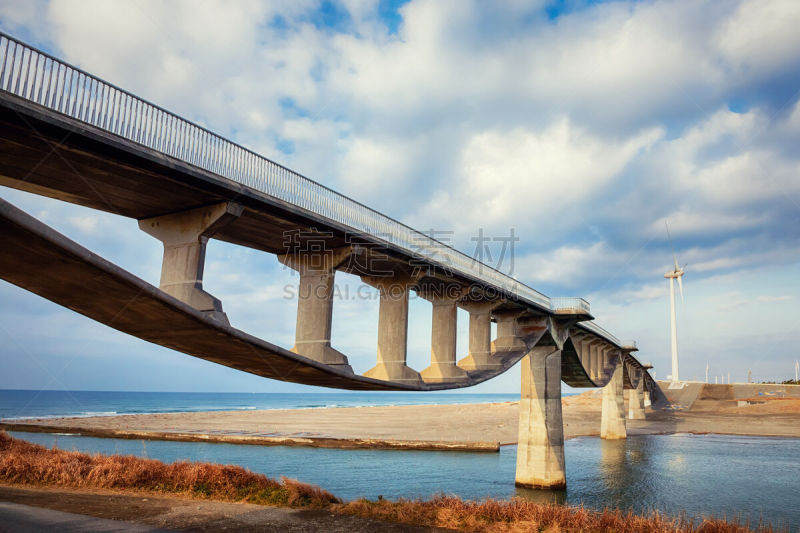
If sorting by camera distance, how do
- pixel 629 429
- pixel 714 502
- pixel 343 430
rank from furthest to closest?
1. pixel 629 429
2. pixel 343 430
3. pixel 714 502

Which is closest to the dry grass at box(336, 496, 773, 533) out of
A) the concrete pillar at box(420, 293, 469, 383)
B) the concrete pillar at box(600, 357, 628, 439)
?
the concrete pillar at box(420, 293, 469, 383)

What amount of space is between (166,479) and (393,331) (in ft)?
34.3

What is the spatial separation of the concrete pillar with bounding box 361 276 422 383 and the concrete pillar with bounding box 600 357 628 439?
51892 millimetres

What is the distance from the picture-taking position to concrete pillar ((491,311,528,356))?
2834cm

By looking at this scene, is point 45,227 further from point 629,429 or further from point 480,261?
point 629,429

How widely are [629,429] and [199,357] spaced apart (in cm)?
7803

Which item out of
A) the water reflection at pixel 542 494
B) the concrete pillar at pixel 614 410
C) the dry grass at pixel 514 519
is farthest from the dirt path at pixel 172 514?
the concrete pillar at pixel 614 410

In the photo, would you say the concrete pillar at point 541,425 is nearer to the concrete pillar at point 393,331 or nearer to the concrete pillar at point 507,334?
the concrete pillar at point 507,334

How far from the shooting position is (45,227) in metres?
7.50

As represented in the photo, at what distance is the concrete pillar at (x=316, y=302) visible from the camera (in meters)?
15.3

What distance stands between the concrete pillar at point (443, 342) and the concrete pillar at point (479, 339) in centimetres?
237

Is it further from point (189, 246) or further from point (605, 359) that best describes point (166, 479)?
point (605, 359)

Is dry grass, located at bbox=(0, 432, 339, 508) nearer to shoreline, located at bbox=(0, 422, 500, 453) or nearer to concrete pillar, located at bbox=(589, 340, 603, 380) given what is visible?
shoreline, located at bbox=(0, 422, 500, 453)

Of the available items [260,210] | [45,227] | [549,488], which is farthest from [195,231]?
[549,488]
